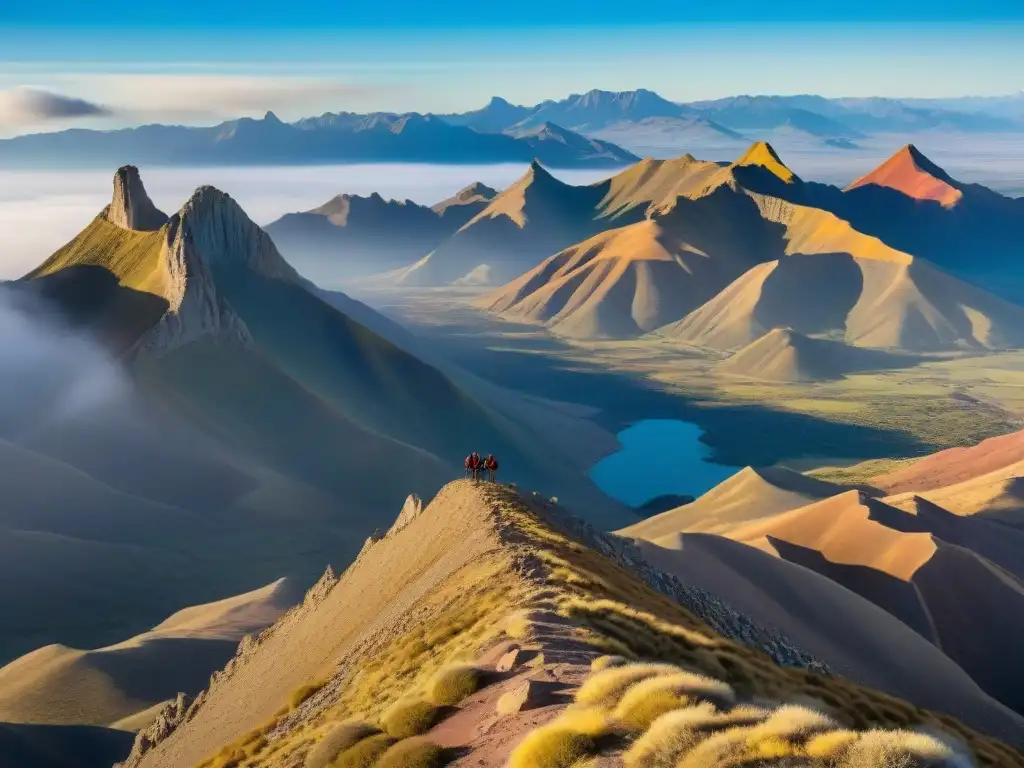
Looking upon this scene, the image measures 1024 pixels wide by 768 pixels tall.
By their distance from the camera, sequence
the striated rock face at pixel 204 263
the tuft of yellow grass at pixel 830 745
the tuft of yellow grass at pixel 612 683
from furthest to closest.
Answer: the striated rock face at pixel 204 263 < the tuft of yellow grass at pixel 612 683 < the tuft of yellow grass at pixel 830 745

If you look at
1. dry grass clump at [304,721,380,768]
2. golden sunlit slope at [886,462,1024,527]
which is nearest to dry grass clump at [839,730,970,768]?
dry grass clump at [304,721,380,768]

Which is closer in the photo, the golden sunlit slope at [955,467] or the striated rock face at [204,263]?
the striated rock face at [204,263]

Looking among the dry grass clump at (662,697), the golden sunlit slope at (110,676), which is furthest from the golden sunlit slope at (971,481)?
the dry grass clump at (662,697)

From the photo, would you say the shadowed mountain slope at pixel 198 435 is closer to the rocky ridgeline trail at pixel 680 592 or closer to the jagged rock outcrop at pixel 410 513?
the jagged rock outcrop at pixel 410 513

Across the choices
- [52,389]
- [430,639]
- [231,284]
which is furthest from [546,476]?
[430,639]

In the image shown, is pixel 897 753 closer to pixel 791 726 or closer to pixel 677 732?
pixel 791 726

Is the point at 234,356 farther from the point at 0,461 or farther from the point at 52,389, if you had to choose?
the point at 0,461

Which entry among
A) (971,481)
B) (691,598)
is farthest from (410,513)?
(971,481)

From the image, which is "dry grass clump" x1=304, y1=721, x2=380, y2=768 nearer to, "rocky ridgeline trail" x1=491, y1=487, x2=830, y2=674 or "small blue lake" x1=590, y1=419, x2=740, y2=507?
"rocky ridgeline trail" x1=491, y1=487, x2=830, y2=674
